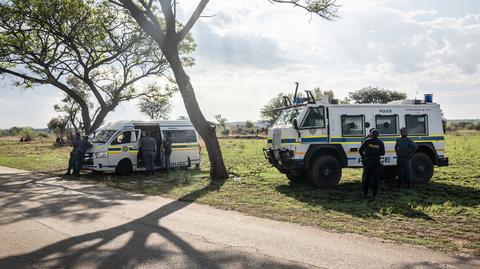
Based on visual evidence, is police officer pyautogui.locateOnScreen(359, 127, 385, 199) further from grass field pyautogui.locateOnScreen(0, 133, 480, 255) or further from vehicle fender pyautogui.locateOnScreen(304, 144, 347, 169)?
vehicle fender pyautogui.locateOnScreen(304, 144, 347, 169)

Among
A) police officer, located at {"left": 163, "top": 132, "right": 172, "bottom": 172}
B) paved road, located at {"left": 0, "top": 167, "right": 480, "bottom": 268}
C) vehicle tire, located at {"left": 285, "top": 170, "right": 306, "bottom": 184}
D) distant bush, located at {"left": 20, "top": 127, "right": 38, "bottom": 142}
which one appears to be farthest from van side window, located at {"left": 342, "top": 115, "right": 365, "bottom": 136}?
distant bush, located at {"left": 20, "top": 127, "right": 38, "bottom": 142}

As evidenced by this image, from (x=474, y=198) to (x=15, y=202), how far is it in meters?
11.3

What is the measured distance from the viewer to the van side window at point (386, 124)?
12234 millimetres

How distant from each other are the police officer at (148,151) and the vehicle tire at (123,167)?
0.86m

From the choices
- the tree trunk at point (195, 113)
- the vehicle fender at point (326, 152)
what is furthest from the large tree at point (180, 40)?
the vehicle fender at point (326, 152)

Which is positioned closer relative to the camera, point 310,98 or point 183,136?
point 310,98

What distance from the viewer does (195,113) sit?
14133 mm

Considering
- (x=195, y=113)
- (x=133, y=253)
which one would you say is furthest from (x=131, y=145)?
(x=133, y=253)

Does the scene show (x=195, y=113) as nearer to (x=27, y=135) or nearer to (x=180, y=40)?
(x=180, y=40)

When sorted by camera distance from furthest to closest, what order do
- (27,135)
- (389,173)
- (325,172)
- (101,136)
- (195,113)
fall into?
(27,135) < (101,136) < (195,113) < (389,173) < (325,172)

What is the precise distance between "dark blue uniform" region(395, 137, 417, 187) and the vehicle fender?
1521mm

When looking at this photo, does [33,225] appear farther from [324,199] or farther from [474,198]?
[474,198]

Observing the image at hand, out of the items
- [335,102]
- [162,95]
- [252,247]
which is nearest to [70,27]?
[162,95]

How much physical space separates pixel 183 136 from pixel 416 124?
32.0ft
